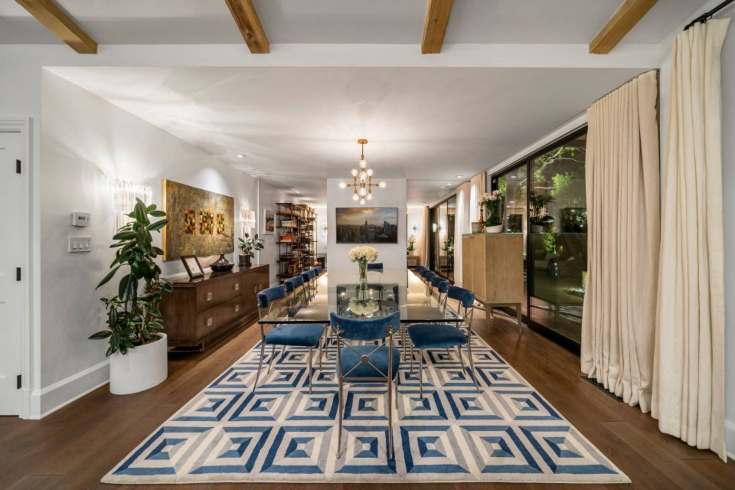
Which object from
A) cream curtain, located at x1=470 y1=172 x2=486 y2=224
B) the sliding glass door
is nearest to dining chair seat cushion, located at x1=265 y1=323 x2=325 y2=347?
the sliding glass door

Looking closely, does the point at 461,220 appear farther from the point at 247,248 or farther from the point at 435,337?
the point at 435,337

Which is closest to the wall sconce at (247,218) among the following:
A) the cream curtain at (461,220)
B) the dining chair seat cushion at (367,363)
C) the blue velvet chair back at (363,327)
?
the dining chair seat cushion at (367,363)

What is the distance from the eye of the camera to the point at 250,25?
2.11m

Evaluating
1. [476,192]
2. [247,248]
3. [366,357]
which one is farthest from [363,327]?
[476,192]

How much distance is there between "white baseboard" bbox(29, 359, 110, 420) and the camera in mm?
2350

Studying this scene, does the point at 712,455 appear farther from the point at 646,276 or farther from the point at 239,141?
the point at 239,141

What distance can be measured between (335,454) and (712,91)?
342 cm

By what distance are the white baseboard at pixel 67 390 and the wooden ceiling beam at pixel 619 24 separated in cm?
518

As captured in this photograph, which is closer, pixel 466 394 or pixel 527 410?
pixel 527 410

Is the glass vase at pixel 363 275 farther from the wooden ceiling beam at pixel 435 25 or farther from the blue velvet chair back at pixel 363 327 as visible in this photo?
the wooden ceiling beam at pixel 435 25

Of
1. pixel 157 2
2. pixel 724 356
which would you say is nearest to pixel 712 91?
pixel 724 356

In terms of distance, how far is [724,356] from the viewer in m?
1.95

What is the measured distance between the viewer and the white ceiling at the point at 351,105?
2.57 m

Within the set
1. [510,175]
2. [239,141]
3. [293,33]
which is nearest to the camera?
[293,33]
